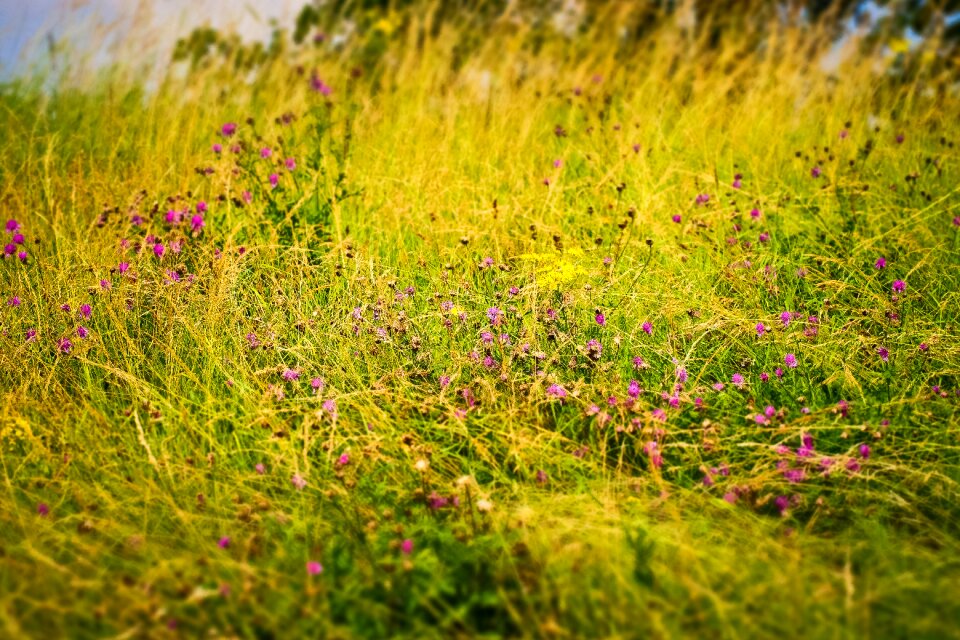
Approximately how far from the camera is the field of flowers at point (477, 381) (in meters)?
1.53

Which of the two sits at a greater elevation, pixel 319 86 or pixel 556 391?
pixel 319 86

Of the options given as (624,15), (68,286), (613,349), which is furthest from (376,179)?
(624,15)

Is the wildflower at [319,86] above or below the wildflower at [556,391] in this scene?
above

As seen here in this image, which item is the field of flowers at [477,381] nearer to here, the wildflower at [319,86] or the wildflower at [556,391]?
the wildflower at [556,391]

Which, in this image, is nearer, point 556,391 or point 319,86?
point 556,391

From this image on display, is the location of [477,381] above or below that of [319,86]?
below

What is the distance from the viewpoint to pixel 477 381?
2.24 metres

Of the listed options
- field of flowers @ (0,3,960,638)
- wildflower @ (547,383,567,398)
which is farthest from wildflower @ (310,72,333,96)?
wildflower @ (547,383,567,398)

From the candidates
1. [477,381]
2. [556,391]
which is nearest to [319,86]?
[477,381]

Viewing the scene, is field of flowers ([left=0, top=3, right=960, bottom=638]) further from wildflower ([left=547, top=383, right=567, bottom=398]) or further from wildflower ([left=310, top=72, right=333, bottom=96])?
wildflower ([left=310, top=72, right=333, bottom=96])

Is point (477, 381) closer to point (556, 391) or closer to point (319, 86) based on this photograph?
point (556, 391)

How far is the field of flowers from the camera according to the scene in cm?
153

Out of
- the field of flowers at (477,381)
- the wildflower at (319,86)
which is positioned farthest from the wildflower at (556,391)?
the wildflower at (319,86)

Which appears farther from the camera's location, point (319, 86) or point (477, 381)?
point (319, 86)
